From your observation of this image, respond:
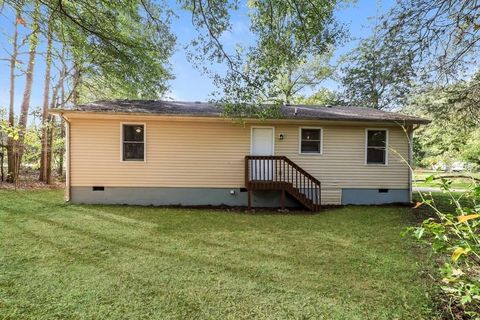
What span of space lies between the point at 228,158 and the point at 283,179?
1.88m

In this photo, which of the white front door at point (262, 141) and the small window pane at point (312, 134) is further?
the small window pane at point (312, 134)

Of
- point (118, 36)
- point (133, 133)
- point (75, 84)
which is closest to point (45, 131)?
point (75, 84)

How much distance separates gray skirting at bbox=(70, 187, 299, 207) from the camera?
8.62 meters

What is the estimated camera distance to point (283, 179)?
8844 millimetres

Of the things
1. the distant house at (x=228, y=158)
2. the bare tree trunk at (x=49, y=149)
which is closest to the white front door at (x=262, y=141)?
the distant house at (x=228, y=158)

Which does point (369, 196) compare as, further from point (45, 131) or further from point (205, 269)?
point (45, 131)

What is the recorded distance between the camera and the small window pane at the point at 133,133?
8.76m

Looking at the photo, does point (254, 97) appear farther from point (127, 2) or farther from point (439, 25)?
point (439, 25)

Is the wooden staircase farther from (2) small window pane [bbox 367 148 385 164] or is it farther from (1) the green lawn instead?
(2) small window pane [bbox 367 148 385 164]

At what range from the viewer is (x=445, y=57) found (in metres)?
5.41

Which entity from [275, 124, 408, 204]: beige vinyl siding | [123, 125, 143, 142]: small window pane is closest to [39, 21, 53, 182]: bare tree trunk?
[123, 125, 143, 142]: small window pane

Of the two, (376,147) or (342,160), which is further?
(376,147)

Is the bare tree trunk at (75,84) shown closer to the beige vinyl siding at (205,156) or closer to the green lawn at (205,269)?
the beige vinyl siding at (205,156)

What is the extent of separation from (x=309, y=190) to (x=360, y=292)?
589 cm
